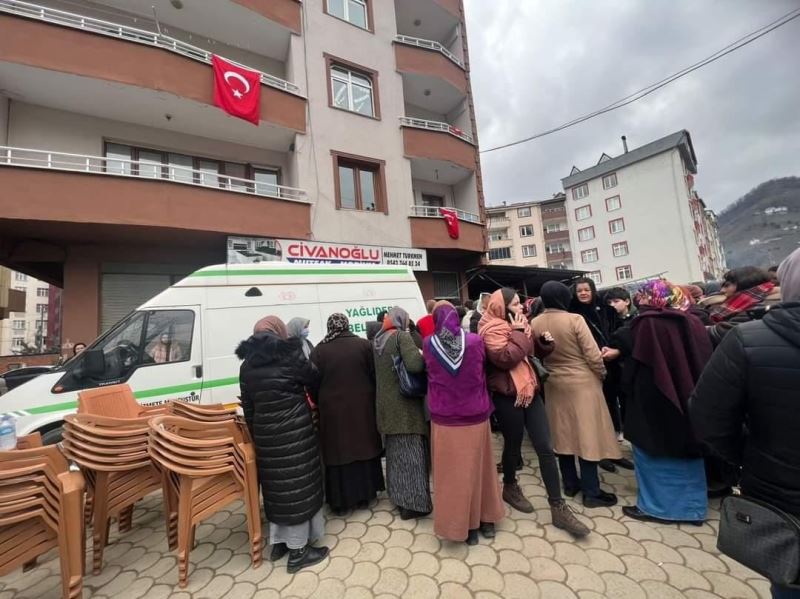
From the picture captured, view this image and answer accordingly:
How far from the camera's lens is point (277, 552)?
8.98 feet

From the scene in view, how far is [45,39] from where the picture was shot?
659 centimetres

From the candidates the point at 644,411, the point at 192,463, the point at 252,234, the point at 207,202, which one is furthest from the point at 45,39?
the point at 644,411

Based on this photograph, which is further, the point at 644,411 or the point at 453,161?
the point at 453,161

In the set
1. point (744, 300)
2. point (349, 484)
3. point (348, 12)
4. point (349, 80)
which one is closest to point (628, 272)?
point (349, 80)

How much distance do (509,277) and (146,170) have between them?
38.6ft

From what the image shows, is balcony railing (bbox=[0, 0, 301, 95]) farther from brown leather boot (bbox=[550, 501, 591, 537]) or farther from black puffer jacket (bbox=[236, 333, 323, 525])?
brown leather boot (bbox=[550, 501, 591, 537])

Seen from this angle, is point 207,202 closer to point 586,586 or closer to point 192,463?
point 192,463

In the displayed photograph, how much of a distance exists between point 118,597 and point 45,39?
9.53 metres

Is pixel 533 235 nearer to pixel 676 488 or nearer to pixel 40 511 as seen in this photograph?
pixel 676 488

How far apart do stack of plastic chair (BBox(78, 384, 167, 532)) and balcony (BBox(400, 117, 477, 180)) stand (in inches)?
380

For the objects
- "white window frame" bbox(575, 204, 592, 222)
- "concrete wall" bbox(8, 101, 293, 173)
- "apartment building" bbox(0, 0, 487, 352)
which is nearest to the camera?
"apartment building" bbox(0, 0, 487, 352)

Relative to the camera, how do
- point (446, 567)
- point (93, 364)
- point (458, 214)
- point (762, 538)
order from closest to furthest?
point (762, 538), point (446, 567), point (93, 364), point (458, 214)

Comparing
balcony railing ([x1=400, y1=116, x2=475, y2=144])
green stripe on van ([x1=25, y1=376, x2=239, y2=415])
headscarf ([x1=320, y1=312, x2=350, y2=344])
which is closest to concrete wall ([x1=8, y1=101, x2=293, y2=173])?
balcony railing ([x1=400, y1=116, x2=475, y2=144])

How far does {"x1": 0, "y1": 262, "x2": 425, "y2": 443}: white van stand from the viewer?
159 inches
